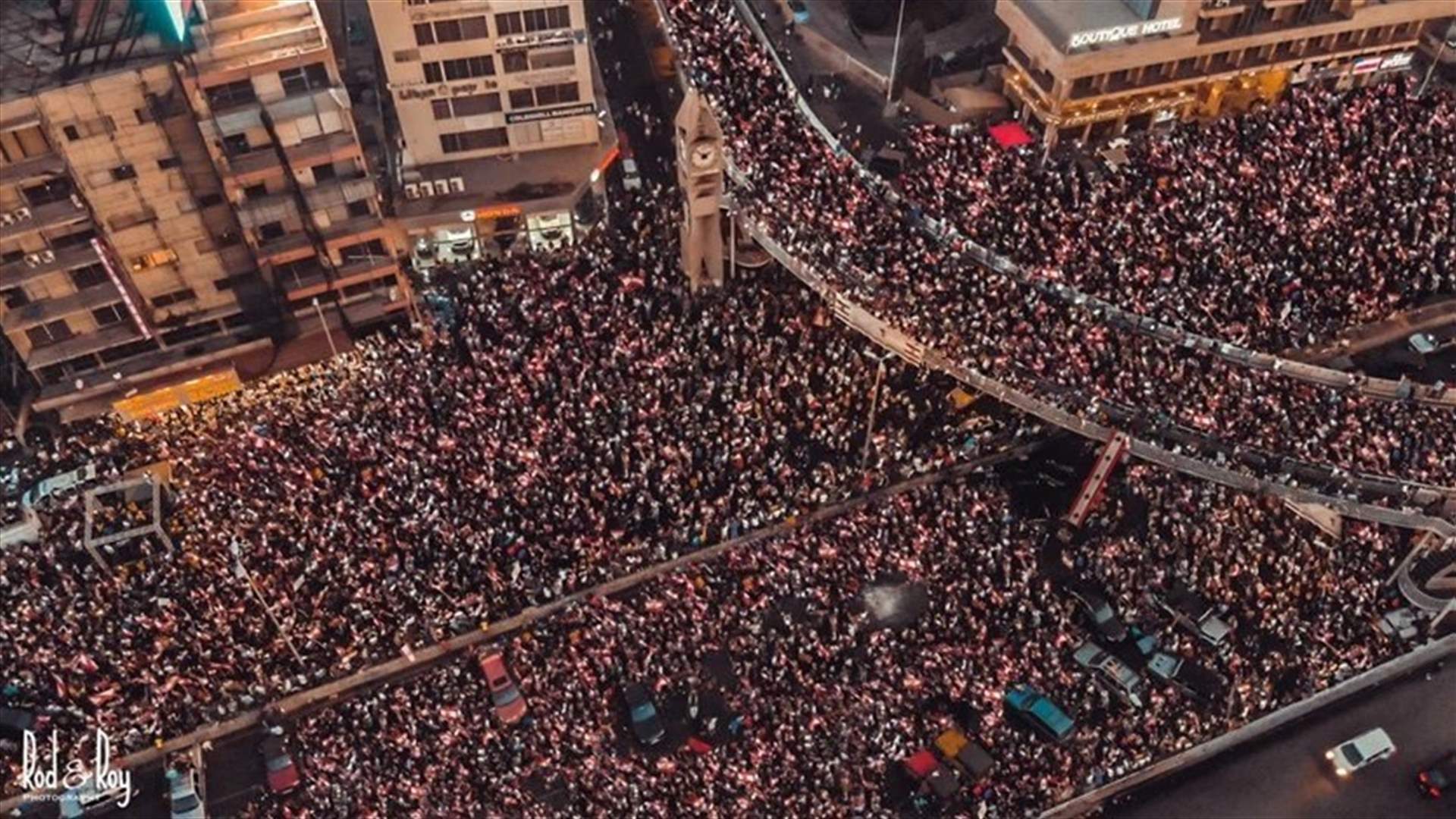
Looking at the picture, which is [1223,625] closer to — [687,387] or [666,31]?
[687,387]

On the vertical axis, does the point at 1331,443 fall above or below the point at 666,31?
below

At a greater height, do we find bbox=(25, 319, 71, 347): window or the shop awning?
the shop awning

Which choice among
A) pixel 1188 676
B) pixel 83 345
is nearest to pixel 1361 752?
pixel 1188 676

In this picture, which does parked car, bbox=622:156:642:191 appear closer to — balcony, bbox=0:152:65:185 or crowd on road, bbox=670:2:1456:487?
crowd on road, bbox=670:2:1456:487

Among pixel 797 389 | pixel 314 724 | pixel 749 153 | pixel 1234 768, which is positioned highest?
pixel 749 153

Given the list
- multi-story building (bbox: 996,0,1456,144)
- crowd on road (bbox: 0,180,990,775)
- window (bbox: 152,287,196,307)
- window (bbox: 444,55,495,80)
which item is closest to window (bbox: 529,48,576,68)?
window (bbox: 444,55,495,80)

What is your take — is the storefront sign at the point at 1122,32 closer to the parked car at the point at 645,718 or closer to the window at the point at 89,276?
the parked car at the point at 645,718

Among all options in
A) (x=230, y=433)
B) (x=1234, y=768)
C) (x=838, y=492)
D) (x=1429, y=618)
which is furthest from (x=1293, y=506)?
(x=230, y=433)
